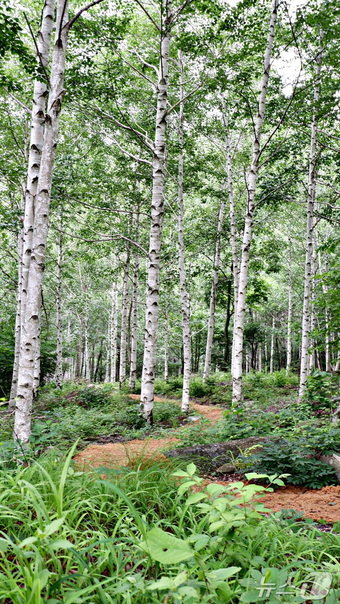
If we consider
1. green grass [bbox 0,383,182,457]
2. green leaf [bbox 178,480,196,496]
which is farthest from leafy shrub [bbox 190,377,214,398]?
green leaf [bbox 178,480,196,496]

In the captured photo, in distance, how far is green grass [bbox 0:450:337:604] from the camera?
1.42 meters

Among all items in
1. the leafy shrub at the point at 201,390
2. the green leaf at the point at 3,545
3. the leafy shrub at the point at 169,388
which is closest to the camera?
the green leaf at the point at 3,545

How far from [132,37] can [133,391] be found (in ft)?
42.7

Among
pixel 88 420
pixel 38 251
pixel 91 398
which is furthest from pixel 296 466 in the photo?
pixel 91 398

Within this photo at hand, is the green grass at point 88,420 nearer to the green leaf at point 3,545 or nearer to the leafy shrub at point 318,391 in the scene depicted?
the green leaf at point 3,545

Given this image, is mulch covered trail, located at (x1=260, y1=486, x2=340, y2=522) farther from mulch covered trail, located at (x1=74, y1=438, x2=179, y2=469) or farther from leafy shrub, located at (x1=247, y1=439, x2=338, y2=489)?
mulch covered trail, located at (x1=74, y1=438, x2=179, y2=469)

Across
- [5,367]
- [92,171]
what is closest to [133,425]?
[5,367]

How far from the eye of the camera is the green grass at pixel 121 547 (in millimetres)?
1416

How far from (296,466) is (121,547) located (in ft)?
11.1

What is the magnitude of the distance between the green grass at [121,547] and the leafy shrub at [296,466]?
1650 millimetres

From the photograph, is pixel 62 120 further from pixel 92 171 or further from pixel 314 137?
pixel 314 137

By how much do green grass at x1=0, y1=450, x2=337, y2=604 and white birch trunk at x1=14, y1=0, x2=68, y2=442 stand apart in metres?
1.47

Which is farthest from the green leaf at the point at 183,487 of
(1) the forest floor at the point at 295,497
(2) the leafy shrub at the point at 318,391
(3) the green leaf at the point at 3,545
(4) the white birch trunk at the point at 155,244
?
(2) the leafy shrub at the point at 318,391

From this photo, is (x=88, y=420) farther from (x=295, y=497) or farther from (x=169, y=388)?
(x=169, y=388)
